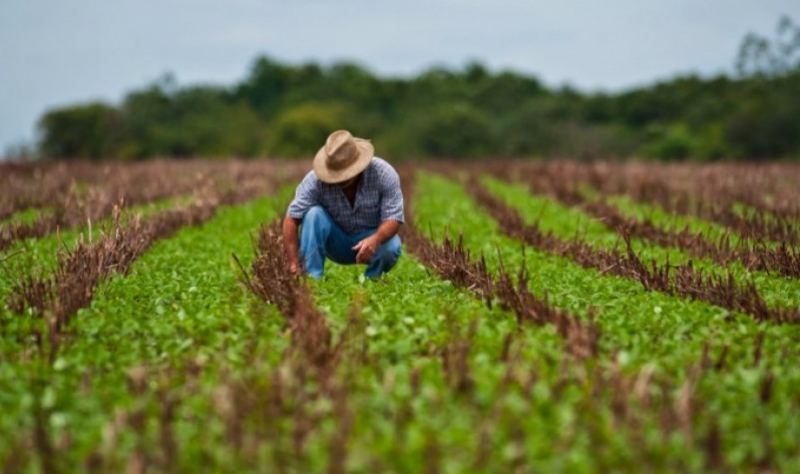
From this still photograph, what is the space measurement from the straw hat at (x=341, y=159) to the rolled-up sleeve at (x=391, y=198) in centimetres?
24

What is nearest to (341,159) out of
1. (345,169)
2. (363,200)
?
(345,169)

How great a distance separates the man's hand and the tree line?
44.5 meters

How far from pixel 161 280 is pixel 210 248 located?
2881 millimetres

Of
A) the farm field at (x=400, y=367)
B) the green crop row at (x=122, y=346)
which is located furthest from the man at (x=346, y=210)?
the green crop row at (x=122, y=346)

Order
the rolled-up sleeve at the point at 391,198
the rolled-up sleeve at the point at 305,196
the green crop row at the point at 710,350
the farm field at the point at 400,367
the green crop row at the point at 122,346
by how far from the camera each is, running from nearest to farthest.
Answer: the farm field at the point at 400,367 → the green crop row at the point at 710,350 → the green crop row at the point at 122,346 → the rolled-up sleeve at the point at 391,198 → the rolled-up sleeve at the point at 305,196

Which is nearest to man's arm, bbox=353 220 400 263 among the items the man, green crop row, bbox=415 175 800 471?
the man

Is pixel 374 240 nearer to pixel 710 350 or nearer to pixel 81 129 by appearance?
pixel 710 350

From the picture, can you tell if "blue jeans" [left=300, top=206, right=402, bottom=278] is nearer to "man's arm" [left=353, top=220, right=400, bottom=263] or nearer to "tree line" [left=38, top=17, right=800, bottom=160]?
"man's arm" [left=353, top=220, right=400, bottom=263]

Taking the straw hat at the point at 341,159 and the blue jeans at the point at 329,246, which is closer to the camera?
the straw hat at the point at 341,159

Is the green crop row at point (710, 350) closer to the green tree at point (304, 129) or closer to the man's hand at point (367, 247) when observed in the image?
the man's hand at point (367, 247)

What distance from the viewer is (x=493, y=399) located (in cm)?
436

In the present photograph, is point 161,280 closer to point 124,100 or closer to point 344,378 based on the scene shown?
point 344,378

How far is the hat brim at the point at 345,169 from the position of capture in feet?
23.7

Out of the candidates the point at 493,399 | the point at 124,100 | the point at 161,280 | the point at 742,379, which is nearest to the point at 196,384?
the point at 493,399
